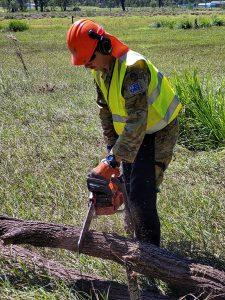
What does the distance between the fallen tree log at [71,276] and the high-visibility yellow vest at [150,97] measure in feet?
2.93

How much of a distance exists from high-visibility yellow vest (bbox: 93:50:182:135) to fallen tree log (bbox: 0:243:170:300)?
89 cm

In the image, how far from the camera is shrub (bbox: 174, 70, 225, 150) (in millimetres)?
5301

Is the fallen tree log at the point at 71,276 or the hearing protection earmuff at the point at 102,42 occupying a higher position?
the hearing protection earmuff at the point at 102,42

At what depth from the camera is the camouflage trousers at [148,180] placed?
3.00 meters

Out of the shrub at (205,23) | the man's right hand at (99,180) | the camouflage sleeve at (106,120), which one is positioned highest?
the camouflage sleeve at (106,120)

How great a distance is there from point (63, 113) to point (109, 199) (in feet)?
14.6

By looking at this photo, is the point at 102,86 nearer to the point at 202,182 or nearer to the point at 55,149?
the point at 202,182

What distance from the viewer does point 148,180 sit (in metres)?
3.00

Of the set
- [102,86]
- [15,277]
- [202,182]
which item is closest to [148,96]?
[102,86]

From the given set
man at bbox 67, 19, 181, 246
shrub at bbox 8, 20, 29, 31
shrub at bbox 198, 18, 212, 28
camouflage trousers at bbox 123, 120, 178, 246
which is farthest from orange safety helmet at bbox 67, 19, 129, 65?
shrub at bbox 8, 20, 29, 31

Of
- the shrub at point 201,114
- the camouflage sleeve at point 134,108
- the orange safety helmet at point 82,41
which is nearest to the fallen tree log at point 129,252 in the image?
the camouflage sleeve at point 134,108

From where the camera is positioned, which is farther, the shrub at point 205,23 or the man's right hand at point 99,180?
the shrub at point 205,23

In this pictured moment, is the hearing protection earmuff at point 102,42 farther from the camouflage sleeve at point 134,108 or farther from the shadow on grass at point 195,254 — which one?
the shadow on grass at point 195,254

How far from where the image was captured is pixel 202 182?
14.4 ft
